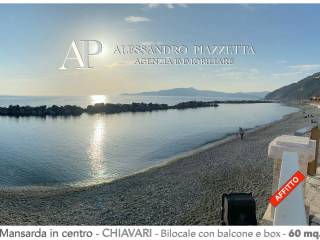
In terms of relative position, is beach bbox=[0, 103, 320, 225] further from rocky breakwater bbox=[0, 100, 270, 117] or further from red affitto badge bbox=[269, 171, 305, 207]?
rocky breakwater bbox=[0, 100, 270, 117]

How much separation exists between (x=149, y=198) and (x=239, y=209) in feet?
21.8

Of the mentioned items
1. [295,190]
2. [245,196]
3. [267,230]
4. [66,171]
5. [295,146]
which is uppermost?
[295,146]

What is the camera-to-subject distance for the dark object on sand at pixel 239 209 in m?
4.91

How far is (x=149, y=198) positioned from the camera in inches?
437

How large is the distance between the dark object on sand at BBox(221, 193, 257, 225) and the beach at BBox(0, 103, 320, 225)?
3.76m

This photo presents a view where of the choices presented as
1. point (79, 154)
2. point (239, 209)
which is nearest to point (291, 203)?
point (239, 209)

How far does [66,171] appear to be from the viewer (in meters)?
17.8

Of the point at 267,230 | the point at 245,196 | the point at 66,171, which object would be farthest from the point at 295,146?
the point at 66,171

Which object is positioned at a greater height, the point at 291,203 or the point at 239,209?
the point at 291,203

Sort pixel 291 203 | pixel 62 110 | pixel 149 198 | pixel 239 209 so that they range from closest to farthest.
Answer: pixel 291 203
pixel 239 209
pixel 149 198
pixel 62 110

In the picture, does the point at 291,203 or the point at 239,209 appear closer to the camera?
the point at 291,203

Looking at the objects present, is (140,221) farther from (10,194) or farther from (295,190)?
(10,194)

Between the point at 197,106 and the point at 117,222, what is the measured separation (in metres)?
92.4

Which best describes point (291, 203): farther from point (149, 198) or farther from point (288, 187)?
point (149, 198)
